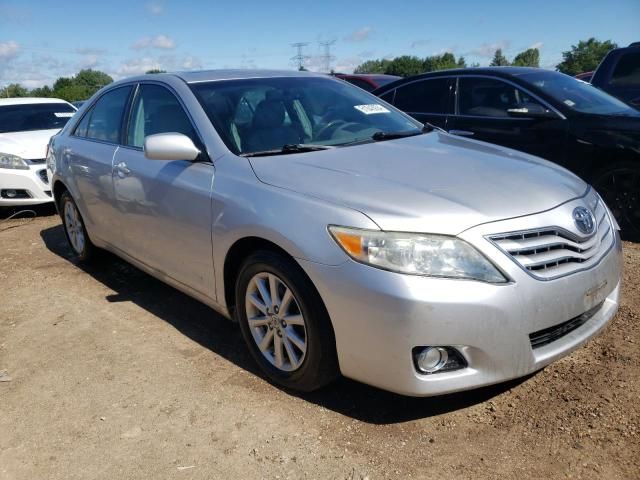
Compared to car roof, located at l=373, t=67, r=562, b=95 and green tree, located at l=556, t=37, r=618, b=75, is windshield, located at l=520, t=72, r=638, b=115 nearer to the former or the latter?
car roof, located at l=373, t=67, r=562, b=95

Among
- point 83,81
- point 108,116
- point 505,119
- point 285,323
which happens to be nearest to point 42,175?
point 108,116

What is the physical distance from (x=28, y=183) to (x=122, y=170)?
4.05 m

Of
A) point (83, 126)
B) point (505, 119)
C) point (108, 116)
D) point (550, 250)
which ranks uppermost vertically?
point (108, 116)

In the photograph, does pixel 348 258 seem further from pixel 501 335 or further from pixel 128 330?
pixel 128 330

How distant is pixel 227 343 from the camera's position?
359cm

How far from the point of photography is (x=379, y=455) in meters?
2.45

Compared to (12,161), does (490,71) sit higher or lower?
higher

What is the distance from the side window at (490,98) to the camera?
A: 551 cm

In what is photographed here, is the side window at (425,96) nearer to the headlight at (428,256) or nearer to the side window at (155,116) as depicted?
the side window at (155,116)

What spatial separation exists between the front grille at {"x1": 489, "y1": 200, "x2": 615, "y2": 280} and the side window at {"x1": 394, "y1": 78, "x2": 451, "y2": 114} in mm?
3578

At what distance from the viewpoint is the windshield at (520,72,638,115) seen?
5.32 meters

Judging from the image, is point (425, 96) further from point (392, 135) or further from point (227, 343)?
point (227, 343)

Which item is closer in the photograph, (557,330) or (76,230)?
(557,330)

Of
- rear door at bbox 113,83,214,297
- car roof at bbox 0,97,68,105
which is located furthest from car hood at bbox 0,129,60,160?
rear door at bbox 113,83,214,297
